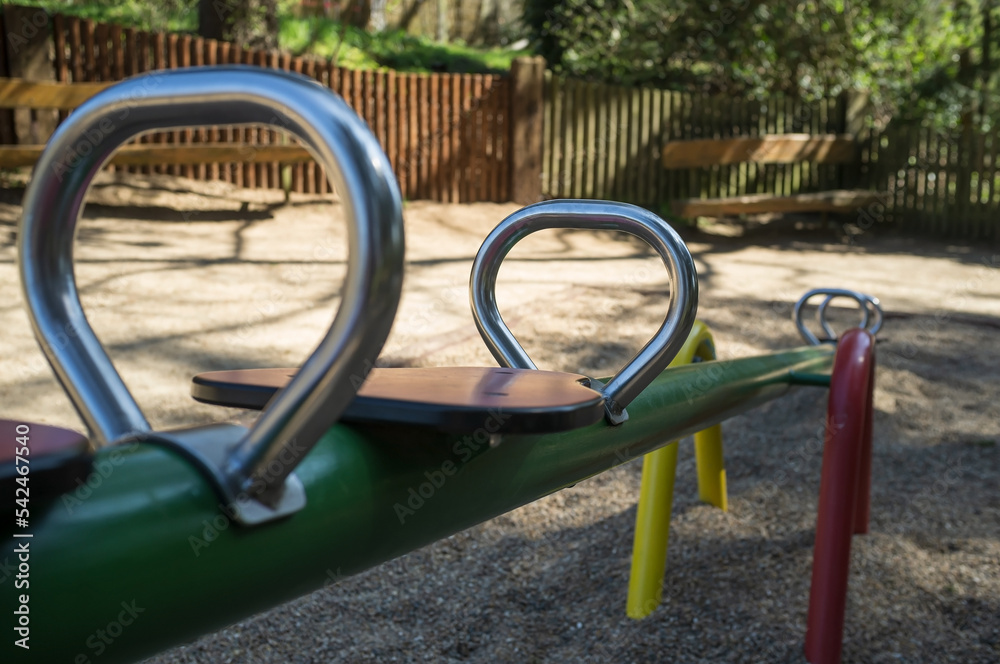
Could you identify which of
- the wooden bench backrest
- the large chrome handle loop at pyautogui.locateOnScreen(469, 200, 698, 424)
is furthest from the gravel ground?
the wooden bench backrest

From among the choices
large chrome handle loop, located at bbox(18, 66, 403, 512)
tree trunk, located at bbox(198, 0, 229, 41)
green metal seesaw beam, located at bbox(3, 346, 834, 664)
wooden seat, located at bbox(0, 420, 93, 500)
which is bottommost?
green metal seesaw beam, located at bbox(3, 346, 834, 664)

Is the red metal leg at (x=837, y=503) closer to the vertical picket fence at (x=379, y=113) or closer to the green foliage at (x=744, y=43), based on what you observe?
the vertical picket fence at (x=379, y=113)

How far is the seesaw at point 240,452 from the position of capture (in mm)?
431

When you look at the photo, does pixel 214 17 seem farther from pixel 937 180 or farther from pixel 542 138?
pixel 937 180

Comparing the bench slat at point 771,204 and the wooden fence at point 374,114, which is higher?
the wooden fence at point 374,114

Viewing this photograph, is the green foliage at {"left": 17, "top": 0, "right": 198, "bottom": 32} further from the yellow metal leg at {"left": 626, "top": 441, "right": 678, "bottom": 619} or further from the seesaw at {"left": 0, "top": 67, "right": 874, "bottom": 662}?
the seesaw at {"left": 0, "top": 67, "right": 874, "bottom": 662}

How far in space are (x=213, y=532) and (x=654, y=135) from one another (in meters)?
9.02

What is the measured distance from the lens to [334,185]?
44 cm

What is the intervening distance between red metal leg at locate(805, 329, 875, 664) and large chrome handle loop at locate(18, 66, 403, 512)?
136 cm

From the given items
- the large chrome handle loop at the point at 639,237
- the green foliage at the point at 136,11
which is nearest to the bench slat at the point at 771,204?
the green foliage at the point at 136,11

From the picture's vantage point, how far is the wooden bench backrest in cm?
844

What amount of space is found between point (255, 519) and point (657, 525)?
1.39 metres

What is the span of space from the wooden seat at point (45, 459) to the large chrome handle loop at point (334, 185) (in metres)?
0.09

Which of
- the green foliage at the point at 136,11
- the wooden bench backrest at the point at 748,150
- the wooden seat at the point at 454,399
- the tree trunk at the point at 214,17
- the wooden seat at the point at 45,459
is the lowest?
the wooden seat at the point at 454,399
